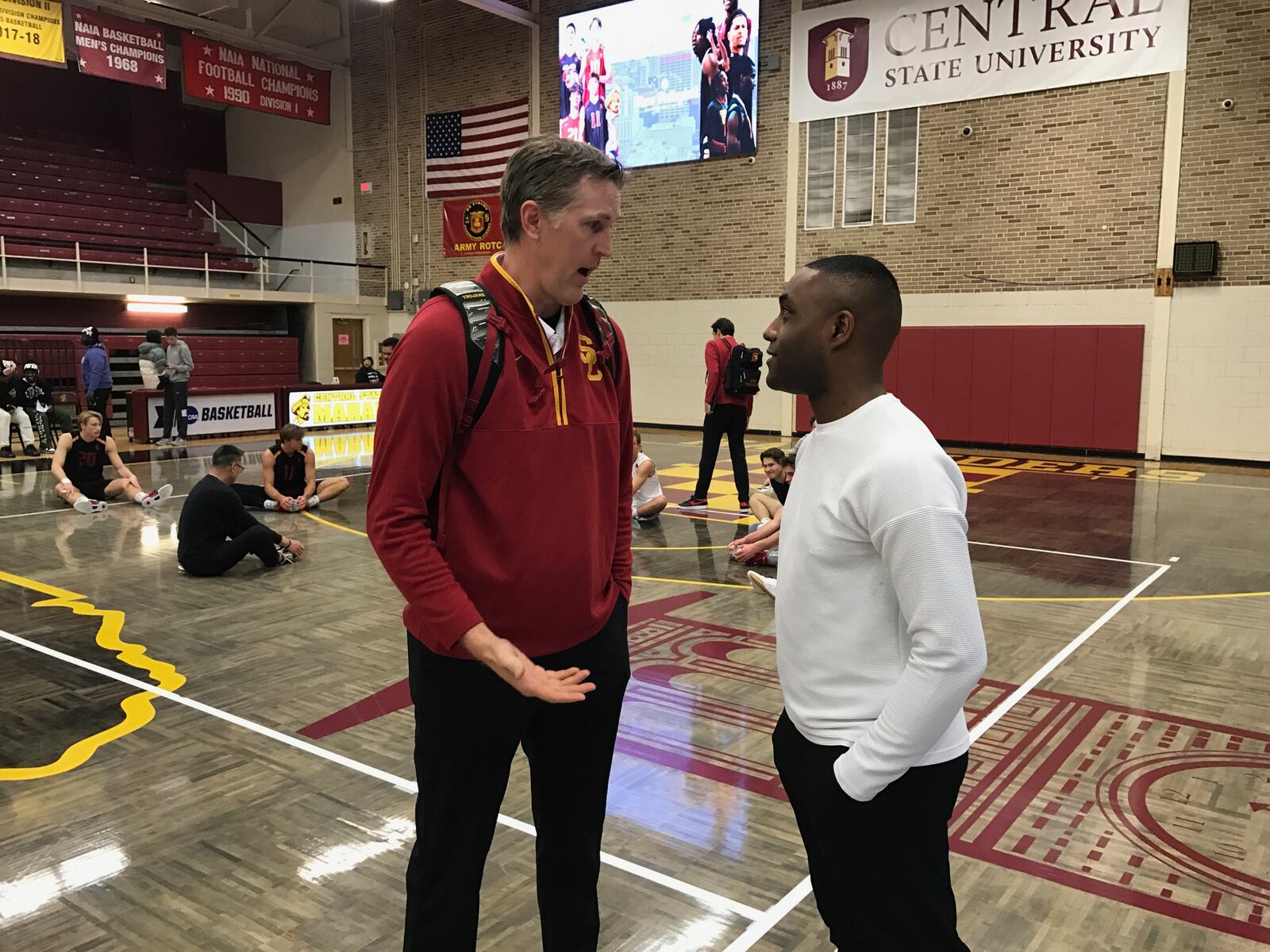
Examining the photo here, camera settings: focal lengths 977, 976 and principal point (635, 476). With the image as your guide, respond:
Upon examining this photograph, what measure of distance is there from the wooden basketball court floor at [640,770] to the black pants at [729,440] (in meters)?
2.53

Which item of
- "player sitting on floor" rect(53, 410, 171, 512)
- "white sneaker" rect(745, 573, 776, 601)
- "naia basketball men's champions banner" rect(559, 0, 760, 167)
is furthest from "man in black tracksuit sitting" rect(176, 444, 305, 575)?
"naia basketball men's champions banner" rect(559, 0, 760, 167)

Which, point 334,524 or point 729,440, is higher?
point 729,440

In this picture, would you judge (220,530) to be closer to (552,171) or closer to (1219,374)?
(552,171)

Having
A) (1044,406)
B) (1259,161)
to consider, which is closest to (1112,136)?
(1259,161)

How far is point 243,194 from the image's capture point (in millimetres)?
26828

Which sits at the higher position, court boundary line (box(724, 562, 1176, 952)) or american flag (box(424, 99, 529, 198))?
american flag (box(424, 99, 529, 198))

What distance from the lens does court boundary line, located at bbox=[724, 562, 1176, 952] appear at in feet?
9.37

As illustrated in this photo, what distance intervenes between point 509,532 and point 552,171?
71 cm

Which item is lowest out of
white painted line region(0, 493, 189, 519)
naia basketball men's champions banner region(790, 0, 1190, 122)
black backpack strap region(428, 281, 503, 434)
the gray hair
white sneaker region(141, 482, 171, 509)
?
white painted line region(0, 493, 189, 519)

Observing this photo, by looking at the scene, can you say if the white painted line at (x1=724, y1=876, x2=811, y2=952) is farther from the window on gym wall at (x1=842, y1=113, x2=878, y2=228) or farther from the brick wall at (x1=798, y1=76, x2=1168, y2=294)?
the window on gym wall at (x1=842, y1=113, x2=878, y2=228)

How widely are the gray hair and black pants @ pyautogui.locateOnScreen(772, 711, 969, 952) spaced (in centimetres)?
115

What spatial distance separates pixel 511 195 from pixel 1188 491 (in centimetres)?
1280

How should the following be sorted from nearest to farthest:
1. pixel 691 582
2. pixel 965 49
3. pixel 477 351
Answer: pixel 477 351 < pixel 691 582 < pixel 965 49

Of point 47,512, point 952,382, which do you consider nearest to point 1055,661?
point 47,512
